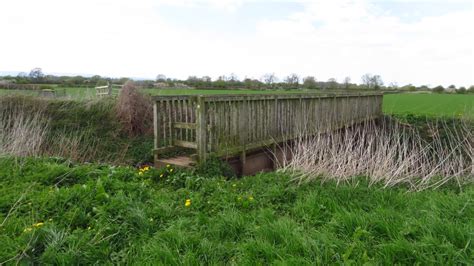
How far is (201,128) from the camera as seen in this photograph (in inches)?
234

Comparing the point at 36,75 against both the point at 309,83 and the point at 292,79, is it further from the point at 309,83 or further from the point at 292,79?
the point at 292,79

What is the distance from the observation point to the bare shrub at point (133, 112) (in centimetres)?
984

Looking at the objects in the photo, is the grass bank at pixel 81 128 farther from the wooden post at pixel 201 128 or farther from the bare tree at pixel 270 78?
the bare tree at pixel 270 78

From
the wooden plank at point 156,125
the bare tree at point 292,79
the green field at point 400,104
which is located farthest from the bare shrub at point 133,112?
the bare tree at point 292,79

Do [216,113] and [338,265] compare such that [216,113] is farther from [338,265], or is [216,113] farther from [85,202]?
[338,265]

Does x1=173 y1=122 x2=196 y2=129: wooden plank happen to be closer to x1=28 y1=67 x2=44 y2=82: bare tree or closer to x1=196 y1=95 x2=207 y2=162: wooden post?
x1=196 y1=95 x2=207 y2=162: wooden post

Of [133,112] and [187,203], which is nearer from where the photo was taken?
[187,203]

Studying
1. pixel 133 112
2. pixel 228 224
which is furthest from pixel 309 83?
pixel 228 224

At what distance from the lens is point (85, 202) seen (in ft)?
11.4

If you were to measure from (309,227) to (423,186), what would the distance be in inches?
94.4

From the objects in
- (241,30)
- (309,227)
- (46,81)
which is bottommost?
(309,227)

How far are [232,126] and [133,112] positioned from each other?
185 inches

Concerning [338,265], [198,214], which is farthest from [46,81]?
[338,265]

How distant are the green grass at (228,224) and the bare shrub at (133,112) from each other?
5393mm
